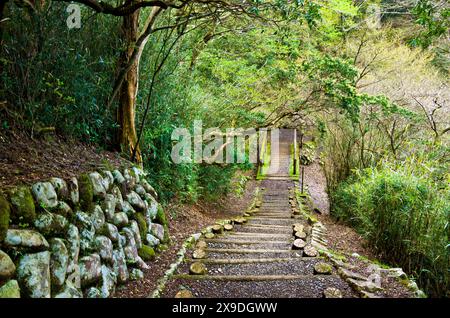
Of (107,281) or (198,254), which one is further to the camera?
(198,254)

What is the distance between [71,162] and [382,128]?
23.4ft

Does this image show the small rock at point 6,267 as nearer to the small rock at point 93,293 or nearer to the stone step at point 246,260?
the small rock at point 93,293

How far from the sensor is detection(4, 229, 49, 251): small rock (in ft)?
5.73

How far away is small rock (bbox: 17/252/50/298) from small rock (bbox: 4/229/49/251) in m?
0.05

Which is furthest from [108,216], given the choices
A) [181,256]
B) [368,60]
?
[368,60]

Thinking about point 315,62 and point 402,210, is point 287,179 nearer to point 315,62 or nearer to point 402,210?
point 315,62

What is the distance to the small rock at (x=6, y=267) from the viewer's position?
160cm

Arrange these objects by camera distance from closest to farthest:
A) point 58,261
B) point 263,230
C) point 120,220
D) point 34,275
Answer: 1. point 34,275
2. point 58,261
3. point 120,220
4. point 263,230

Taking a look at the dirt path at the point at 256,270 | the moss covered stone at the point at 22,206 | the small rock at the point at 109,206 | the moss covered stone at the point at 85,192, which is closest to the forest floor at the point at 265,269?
the dirt path at the point at 256,270

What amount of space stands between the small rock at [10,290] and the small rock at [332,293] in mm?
1959

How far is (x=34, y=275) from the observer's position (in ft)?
5.72

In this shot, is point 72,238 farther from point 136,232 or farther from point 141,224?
point 141,224

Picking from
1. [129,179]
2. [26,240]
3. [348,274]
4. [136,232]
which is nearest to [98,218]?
[136,232]

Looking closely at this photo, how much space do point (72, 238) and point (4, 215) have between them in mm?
467
